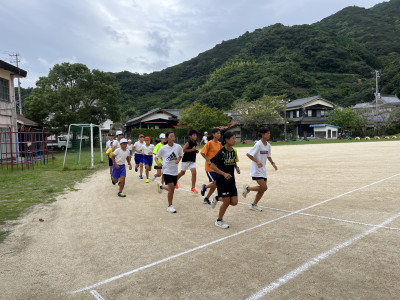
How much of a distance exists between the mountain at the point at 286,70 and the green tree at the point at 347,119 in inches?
643

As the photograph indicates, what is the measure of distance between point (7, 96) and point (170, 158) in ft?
61.1

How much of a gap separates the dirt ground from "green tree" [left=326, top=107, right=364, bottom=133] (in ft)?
141

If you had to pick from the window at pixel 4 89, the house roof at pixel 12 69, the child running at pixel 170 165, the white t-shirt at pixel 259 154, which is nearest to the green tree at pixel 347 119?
the house roof at pixel 12 69

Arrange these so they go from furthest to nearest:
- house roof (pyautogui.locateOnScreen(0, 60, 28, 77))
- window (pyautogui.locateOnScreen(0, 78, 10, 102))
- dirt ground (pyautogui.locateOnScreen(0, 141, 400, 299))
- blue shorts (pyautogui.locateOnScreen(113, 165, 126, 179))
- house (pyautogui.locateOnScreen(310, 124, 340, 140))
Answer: house (pyautogui.locateOnScreen(310, 124, 340, 140))
window (pyautogui.locateOnScreen(0, 78, 10, 102))
house roof (pyautogui.locateOnScreen(0, 60, 28, 77))
blue shorts (pyautogui.locateOnScreen(113, 165, 126, 179))
dirt ground (pyautogui.locateOnScreen(0, 141, 400, 299))

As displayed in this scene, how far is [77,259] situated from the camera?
13.0 ft

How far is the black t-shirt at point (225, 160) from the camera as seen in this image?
5074 mm

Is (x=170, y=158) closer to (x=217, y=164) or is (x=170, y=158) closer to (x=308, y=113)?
(x=217, y=164)

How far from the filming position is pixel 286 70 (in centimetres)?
7000

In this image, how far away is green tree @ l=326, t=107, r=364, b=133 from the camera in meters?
45.1

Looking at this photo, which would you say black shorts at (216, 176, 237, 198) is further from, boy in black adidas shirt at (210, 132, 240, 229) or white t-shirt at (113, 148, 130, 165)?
white t-shirt at (113, 148, 130, 165)

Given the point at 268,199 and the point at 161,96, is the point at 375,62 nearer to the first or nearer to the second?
the point at 161,96

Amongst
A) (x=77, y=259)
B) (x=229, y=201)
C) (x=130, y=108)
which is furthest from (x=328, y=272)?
(x=130, y=108)

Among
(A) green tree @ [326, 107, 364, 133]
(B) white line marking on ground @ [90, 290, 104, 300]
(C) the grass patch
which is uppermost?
(A) green tree @ [326, 107, 364, 133]

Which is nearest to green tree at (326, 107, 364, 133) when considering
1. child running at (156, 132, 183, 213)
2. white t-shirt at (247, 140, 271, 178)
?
white t-shirt at (247, 140, 271, 178)
